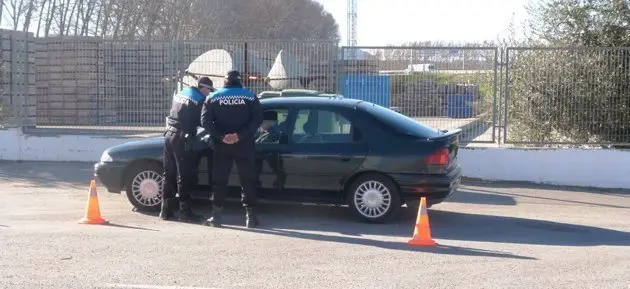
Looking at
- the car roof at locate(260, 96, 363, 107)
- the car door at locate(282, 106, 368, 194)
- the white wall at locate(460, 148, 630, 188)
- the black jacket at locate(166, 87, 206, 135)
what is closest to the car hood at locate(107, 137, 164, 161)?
the black jacket at locate(166, 87, 206, 135)

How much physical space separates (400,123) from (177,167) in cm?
272

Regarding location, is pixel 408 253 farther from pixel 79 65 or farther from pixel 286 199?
pixel 79 65

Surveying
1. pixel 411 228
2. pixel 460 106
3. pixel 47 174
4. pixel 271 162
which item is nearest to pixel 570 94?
pixel 460 106

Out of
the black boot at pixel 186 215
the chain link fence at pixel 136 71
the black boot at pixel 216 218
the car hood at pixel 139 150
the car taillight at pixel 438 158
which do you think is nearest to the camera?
the black boot at pixel 216 218

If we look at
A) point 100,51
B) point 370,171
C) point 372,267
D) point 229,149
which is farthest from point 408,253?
point 100,51

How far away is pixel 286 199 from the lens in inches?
382

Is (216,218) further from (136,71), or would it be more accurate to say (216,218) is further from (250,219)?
(136,71)

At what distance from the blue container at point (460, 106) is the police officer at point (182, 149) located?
18.4ft

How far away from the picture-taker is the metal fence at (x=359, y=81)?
1379 centimetres

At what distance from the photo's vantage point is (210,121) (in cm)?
905

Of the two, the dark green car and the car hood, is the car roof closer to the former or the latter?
the dark green car

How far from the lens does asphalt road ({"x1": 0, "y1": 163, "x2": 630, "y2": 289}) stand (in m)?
6.93

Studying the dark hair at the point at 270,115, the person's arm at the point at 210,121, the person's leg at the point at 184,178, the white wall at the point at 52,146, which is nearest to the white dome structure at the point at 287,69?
the white wall at the point at 52,146

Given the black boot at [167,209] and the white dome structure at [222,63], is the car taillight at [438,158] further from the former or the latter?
the white dome structure at [222,63]
